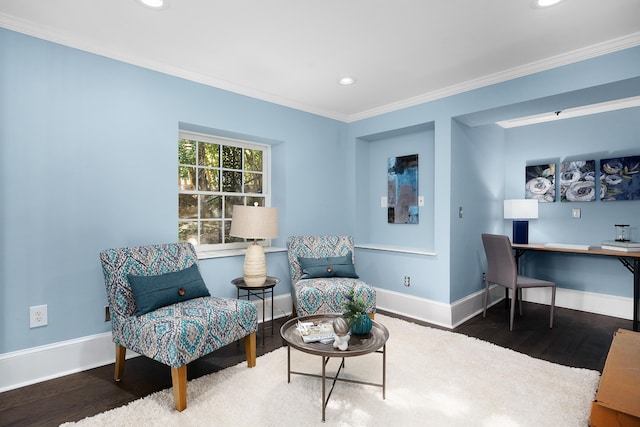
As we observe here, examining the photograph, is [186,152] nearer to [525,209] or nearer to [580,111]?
[525,209]

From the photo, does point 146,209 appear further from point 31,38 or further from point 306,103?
point 306,103

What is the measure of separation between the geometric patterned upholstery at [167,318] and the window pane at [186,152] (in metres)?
1.02

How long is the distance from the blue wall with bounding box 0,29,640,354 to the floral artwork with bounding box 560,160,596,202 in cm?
13

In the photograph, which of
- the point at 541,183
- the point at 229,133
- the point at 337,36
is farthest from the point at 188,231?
the point at 541,183

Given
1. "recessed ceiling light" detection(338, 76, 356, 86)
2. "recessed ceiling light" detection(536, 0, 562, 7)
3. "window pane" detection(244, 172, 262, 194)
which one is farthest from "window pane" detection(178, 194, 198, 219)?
"recessed ceiling light" detection(536, 0, 562, 7)

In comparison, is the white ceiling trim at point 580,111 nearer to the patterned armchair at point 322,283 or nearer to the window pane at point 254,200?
the patterned armchair at point 322,283

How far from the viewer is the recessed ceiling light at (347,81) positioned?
321 centimetres

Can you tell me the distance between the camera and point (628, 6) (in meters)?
2.08

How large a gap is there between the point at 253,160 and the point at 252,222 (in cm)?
113

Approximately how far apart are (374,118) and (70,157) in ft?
10.4

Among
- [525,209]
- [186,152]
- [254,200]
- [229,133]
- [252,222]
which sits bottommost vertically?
[252,222]

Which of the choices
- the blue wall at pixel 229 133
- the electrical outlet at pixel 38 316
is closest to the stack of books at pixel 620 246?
the blue wall at pixel 229 133

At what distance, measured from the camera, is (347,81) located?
328cm

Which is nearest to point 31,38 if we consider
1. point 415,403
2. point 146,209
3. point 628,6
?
point 146,209
